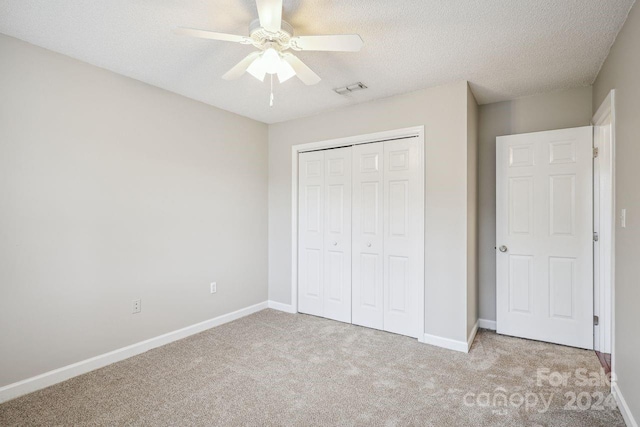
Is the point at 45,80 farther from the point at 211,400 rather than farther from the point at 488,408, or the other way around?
the point at 488,408

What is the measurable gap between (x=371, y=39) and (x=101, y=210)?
2.53 metres

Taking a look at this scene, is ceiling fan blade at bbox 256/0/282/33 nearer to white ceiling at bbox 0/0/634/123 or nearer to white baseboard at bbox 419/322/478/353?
white ceiling at bbox 0/0/634/123

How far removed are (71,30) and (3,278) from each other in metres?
1.74

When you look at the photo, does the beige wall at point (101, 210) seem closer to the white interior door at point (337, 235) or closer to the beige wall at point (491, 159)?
the white interior door at point (337, 235)

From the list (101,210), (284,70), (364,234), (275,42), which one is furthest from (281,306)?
(275,42)

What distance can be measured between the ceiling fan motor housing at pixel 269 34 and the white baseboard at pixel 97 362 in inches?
108

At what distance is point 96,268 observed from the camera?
265 centimetres

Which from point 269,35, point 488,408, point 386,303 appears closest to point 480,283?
point 386,303

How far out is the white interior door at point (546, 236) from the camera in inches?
117

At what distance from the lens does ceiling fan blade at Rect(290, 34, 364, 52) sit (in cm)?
172

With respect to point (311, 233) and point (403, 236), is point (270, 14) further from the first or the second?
point (311, 233)

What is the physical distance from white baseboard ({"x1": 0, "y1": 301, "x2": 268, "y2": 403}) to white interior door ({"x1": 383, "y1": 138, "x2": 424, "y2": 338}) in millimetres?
1918

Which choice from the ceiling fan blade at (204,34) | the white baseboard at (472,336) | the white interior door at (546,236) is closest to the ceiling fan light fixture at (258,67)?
the ceiling fan blade at (204,34)

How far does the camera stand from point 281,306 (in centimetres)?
419
